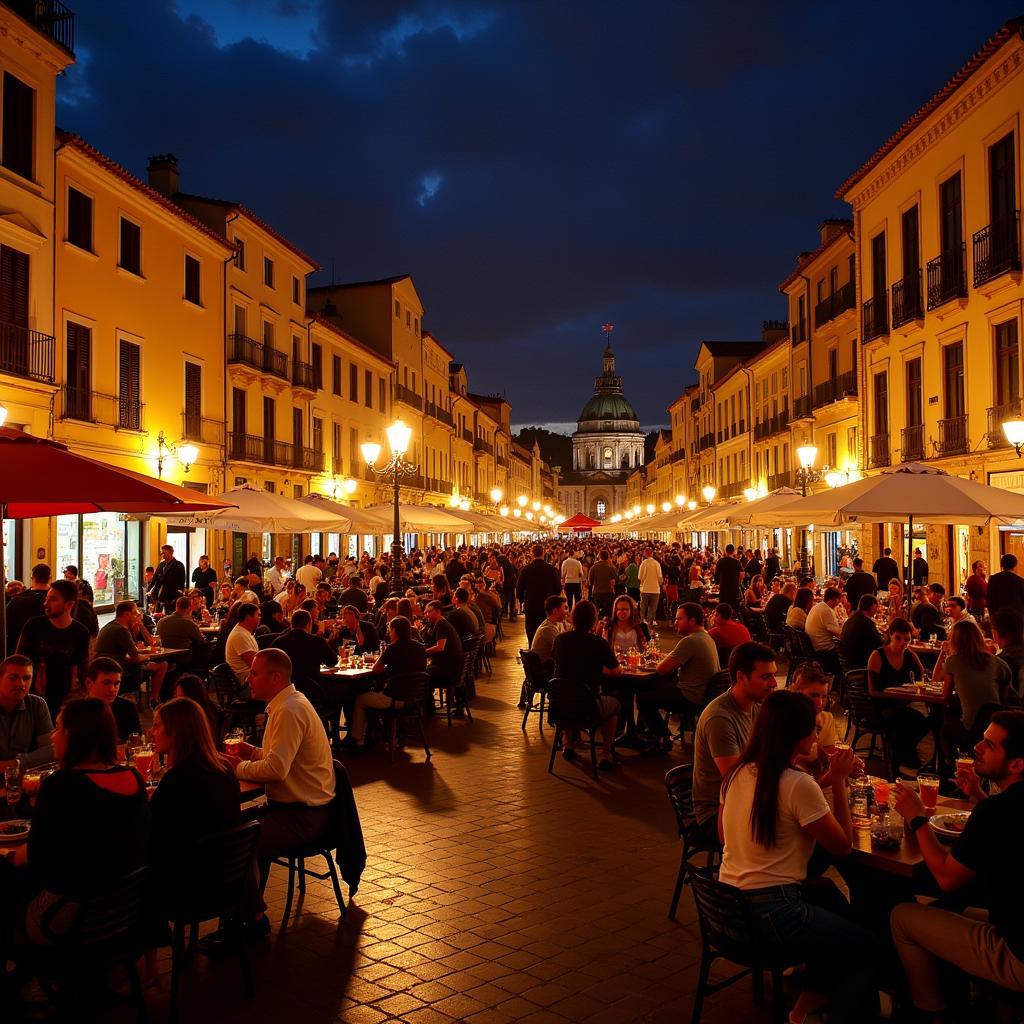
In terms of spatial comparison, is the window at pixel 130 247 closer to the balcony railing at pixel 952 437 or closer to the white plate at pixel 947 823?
the balcony railing at pixel 952 437

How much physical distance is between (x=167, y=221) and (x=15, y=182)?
22.4 feet

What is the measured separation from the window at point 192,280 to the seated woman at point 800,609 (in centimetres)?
1957

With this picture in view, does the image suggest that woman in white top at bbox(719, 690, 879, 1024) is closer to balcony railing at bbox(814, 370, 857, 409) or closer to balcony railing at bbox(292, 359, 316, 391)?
balcony railing at bbox(814, 370, 857, 409)

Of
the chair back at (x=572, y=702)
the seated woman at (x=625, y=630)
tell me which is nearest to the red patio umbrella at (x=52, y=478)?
the chair back at (x=572, y=702)

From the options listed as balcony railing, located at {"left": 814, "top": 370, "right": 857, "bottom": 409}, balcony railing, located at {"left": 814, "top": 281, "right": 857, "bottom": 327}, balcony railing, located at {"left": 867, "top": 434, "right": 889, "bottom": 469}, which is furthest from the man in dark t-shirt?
balcony railing, located at {"left": 814, "top": 281, "right": 857, "bottom": 327}

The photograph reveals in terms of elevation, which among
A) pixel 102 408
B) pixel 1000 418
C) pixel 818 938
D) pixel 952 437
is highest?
pixel 102 408

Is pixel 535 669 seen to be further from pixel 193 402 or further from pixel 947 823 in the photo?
pixel 193 402

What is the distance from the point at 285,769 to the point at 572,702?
4.07 meters

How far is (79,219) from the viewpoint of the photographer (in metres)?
21.0

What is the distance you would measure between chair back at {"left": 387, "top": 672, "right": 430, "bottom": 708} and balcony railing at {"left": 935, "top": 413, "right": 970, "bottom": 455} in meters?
14.6

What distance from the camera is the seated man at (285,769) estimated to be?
18.2ft

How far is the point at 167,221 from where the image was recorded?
24844 millimetres

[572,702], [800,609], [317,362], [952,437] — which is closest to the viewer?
[572,702]

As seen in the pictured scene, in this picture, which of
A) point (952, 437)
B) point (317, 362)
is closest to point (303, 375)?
point (317, 362)
